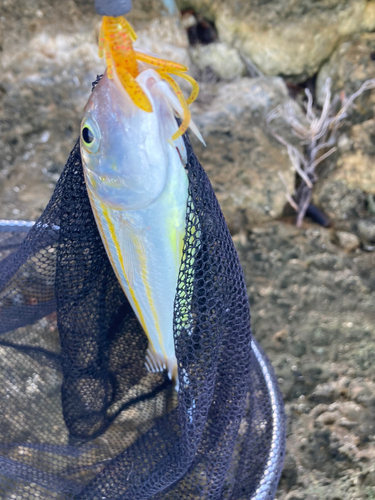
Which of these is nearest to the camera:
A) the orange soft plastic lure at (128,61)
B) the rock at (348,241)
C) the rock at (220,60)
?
the orange soft plastic lure at (128,61)

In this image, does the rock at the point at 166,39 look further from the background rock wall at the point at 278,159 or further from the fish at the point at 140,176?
the fish at the point at 140,176

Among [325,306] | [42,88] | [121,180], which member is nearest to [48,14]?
[42,88]

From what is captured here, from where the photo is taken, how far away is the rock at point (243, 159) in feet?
→ 8.13

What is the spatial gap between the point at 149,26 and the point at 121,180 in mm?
2601

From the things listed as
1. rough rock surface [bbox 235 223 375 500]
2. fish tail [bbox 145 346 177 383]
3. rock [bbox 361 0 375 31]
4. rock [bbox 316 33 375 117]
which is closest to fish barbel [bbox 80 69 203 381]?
fish tail [bbox 145 346 177 383]

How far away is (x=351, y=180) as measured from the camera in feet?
8.18

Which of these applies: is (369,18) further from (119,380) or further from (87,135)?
(119,380)

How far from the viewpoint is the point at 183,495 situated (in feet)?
4.10

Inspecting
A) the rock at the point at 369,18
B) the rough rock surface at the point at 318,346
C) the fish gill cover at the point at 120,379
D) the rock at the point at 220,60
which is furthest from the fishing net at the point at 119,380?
the rock at the point at 369,18

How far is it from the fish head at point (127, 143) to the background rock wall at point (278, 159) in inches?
50.4

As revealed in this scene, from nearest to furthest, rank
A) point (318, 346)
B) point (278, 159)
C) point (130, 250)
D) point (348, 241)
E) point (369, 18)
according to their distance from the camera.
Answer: point (130, 250) < point (318, 346) < point (348, 241) < point (278, 159) < point (369, 18)

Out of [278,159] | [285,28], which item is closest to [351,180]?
[278,159]

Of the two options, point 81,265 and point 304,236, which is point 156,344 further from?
point 304,236

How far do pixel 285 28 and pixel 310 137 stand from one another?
105 cm
